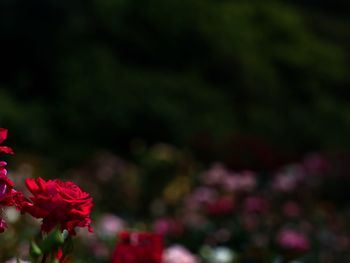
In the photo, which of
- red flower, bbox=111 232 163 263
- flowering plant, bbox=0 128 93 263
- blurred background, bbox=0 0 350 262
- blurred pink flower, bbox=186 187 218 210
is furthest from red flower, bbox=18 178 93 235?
blurred background, bbox=0 0 350 262

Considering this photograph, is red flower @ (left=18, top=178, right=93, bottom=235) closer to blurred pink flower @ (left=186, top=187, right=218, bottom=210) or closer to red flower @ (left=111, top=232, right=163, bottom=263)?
red flower @ (left=111, top=232, right=163, bottom=263)

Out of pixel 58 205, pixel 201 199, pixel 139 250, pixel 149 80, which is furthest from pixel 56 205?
pixel 149 80

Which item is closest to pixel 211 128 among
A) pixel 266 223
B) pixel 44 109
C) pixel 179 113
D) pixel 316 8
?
pixel 179 113

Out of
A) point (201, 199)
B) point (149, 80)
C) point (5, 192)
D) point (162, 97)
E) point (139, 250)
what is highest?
point (149, 80)

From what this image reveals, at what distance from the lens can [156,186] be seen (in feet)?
30.2

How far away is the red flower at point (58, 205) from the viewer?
5.16ft

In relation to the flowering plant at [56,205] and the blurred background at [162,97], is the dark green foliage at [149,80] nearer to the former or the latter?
the blurred background at [162,97]

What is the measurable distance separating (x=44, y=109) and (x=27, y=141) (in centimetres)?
105

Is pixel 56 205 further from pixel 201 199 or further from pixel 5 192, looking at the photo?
pixel 201 199

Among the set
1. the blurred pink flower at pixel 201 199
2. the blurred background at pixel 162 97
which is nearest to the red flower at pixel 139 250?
the blurred pink flower at pixel 201 199

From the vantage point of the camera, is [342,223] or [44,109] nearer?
[342,223]

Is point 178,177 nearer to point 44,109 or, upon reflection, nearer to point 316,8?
point 44,109

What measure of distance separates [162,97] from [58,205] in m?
11.3

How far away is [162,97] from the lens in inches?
506
